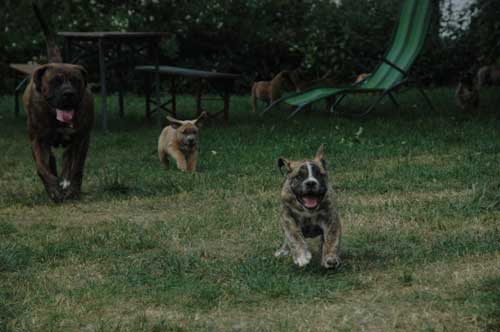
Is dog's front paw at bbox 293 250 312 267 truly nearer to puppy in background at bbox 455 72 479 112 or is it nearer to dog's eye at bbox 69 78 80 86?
dog's eye at bbox 69 78 80 86

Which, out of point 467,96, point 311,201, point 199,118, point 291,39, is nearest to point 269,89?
point 467,96

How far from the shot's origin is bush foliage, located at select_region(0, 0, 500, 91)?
19719 millimetres

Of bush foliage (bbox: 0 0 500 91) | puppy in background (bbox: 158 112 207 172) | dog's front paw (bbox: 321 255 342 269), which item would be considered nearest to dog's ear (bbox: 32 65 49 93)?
puppy in background (bbox: 158 112 207 172)

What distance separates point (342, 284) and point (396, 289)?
299 millimetres

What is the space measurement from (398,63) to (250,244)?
9.42 metres

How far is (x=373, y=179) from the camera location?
8.79m

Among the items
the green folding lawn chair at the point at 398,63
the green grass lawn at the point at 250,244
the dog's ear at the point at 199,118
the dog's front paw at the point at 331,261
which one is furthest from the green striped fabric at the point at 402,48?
the dog's front paw at the point at 331,261

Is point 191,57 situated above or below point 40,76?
below

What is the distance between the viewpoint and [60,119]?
8.18 meters

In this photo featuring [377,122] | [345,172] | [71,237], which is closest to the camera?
[71,237]

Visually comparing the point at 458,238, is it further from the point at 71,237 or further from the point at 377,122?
the point at 377,122

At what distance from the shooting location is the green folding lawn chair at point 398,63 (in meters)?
14.2

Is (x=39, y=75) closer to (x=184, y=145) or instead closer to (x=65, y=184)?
(x=65, y=184)

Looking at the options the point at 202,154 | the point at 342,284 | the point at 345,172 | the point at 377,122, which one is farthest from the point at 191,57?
the point at 342,284
